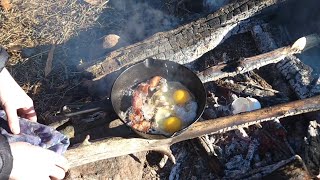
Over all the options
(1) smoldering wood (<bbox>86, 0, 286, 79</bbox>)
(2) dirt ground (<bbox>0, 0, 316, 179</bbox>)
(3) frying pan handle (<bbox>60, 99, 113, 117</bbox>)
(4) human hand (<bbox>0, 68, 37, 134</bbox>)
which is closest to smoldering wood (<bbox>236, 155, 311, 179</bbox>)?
(2) dirt ground (<bbox>0, 0, 316, 179</bbox>)

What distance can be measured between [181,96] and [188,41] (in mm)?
1206

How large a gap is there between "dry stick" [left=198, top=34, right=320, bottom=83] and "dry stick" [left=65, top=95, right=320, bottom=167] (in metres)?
0.74

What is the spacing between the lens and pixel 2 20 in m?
5.80

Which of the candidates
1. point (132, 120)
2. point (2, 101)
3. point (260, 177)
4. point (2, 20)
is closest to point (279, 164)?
point (260, 177)

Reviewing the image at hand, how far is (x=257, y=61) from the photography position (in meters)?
4.68

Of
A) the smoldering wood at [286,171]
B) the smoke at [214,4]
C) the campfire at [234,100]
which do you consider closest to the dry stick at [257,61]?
the campfire at [234,100]

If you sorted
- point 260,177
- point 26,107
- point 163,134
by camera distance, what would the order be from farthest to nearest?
point 260,177 → point 163,134 → point 26,107

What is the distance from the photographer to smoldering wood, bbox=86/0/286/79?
4824 mm

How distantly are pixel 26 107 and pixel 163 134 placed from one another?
135 centimetres

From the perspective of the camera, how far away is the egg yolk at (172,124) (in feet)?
12.6

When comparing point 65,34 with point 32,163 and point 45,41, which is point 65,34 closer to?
point 45,41

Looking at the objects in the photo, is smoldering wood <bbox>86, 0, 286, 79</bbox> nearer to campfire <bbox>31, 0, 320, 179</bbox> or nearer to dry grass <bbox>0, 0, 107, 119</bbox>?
campfire <bbox>31, 0, 320, 179</bbox>

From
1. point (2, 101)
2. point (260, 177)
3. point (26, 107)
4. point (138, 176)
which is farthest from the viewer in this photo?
point (138, 176)

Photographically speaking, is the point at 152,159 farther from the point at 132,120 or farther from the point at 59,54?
the point at 59,54
